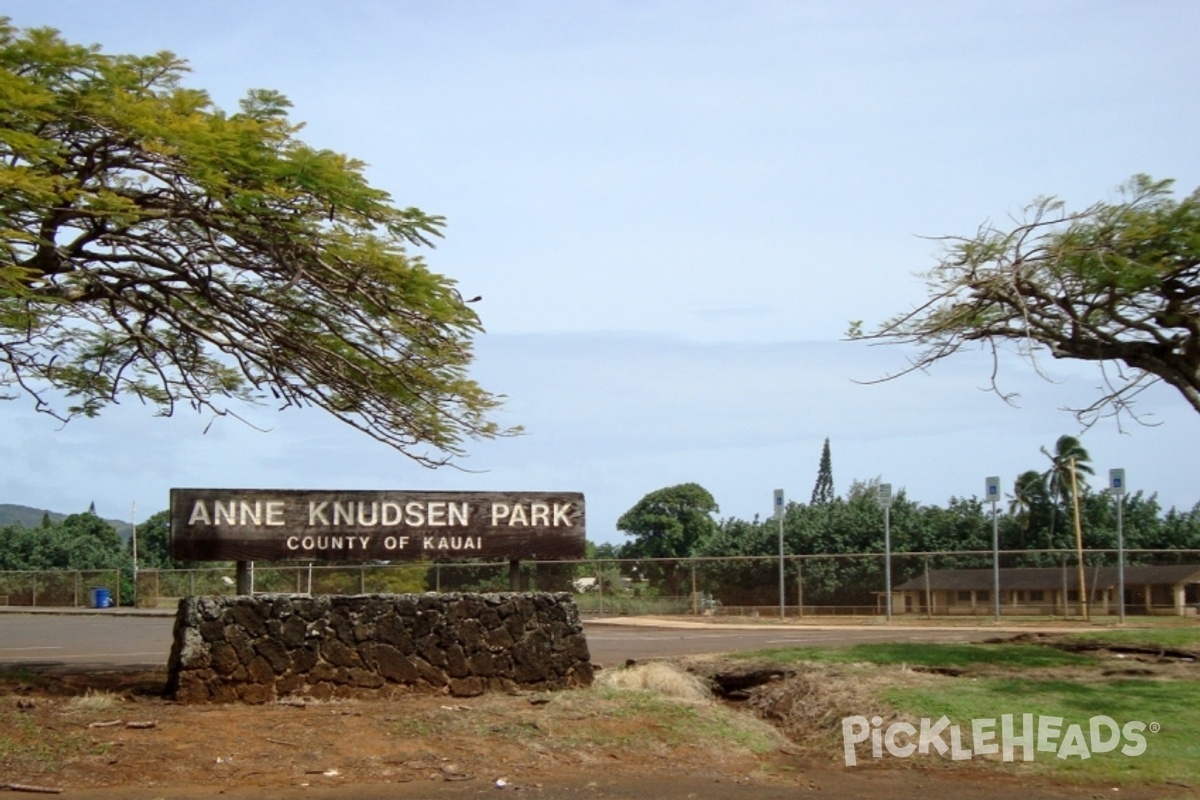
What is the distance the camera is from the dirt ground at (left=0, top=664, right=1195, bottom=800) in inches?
424

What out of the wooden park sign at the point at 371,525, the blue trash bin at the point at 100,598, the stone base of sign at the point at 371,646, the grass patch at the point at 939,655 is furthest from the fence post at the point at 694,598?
the blue trash bin at the point at 100,598

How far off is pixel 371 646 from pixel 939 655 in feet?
23.1

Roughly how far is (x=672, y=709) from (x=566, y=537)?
3218mm

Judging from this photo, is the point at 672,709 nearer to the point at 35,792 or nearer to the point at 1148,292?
the point at 35,792

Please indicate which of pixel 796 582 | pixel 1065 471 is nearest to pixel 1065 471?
pixel 1065 471

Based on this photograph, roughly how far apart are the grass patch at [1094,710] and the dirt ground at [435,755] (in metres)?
0.45

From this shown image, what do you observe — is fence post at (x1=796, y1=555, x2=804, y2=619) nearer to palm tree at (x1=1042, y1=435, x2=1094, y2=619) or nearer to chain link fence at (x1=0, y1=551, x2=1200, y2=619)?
chain link fence at (x1=0, y1=551, x2=1200, y2=619)

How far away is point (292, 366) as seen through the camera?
643 inches

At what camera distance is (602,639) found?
86.7 feet

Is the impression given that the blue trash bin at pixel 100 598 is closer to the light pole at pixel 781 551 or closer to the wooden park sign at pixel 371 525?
the light pole at pixel 781 551

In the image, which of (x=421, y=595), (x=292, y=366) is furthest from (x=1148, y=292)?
(x=292, y=366)

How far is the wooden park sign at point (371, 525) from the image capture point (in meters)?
14.8

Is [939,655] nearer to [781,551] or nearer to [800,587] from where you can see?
[781,551]

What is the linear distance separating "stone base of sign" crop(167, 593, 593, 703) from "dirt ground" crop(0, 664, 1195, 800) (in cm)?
36
